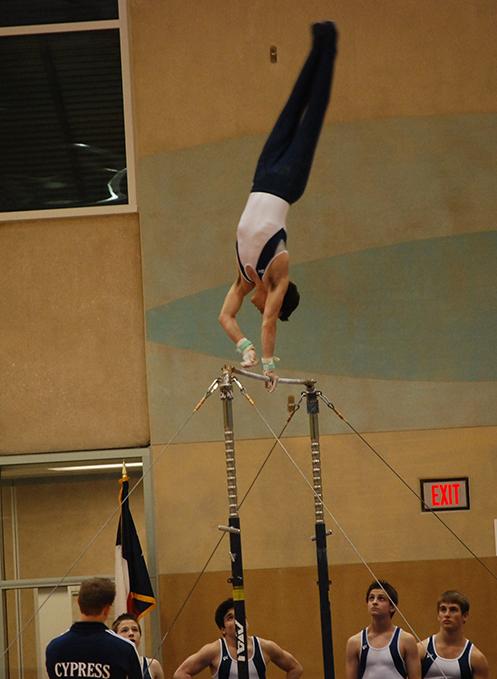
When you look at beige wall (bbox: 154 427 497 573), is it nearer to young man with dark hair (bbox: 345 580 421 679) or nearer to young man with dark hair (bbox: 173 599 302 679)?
young man with dark hair (bbox: 173 599 302 679)

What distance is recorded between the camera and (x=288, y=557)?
301 inches

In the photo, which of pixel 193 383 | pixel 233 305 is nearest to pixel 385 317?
pixel 193 383

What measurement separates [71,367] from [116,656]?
3785mm

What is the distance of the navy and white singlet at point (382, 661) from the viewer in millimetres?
6191

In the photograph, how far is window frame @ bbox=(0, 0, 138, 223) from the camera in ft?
26.3

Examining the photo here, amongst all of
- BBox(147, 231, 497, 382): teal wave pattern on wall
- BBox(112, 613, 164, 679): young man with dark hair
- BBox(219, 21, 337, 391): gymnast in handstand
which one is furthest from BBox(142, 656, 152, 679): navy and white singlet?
BBox(147, 231, 497, 382): teal wave pattern on wall

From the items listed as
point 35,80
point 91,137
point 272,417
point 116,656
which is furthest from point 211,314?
point 116,656

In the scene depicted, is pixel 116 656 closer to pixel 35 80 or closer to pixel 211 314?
pixel 211 314

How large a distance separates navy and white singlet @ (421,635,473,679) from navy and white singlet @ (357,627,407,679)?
146mm

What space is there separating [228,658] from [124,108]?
384cm

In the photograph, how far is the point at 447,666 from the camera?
6203mm

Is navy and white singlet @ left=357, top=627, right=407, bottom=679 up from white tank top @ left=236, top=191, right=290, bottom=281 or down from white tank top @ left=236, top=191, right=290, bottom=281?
down

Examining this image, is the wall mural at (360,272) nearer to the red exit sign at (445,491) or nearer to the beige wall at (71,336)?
the beige wall at (71,336)

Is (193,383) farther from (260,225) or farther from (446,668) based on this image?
(260,225)
